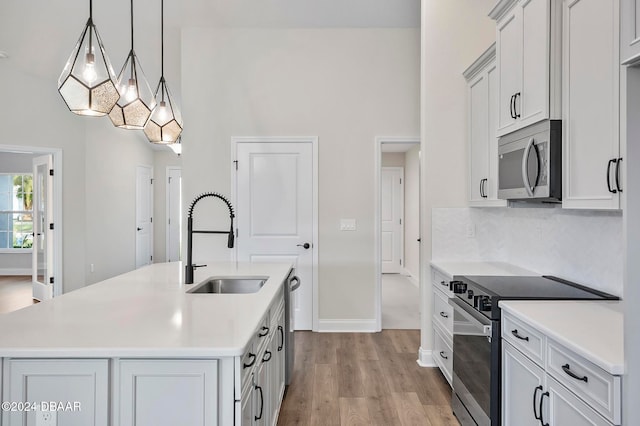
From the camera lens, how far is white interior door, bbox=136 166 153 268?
24.2 feet

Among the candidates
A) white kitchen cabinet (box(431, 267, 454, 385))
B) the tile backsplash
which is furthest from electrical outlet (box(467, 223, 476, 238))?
white kitchen cabinet (box(431, 267, 454, 385))

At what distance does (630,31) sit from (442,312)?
2.21 m

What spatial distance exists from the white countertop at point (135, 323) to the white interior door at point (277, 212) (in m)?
1.99

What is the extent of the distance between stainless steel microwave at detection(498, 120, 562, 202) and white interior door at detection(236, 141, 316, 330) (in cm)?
223

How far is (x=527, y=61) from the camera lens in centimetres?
211

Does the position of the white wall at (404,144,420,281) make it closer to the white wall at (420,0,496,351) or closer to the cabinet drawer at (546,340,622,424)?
the white wall at (420,0,496,351)

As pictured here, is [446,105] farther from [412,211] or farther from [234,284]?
[412,211]

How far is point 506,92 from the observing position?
7.77 ft

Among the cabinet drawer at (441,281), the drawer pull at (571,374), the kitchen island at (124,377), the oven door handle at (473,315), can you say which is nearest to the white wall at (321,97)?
the cabinet drawer at (441,281)

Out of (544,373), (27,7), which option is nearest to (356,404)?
(544,373)

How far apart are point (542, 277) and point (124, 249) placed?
21.3 ft

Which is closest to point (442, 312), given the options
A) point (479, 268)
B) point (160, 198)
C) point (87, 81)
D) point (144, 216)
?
point (479, 268)

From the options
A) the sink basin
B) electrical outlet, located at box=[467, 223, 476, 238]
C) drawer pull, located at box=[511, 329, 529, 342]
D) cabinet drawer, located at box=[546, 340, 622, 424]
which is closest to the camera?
cabinet drawer, located at box=[546, 340, 622, 424]

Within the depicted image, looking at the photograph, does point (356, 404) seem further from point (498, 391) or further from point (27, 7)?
point (27, 7)
